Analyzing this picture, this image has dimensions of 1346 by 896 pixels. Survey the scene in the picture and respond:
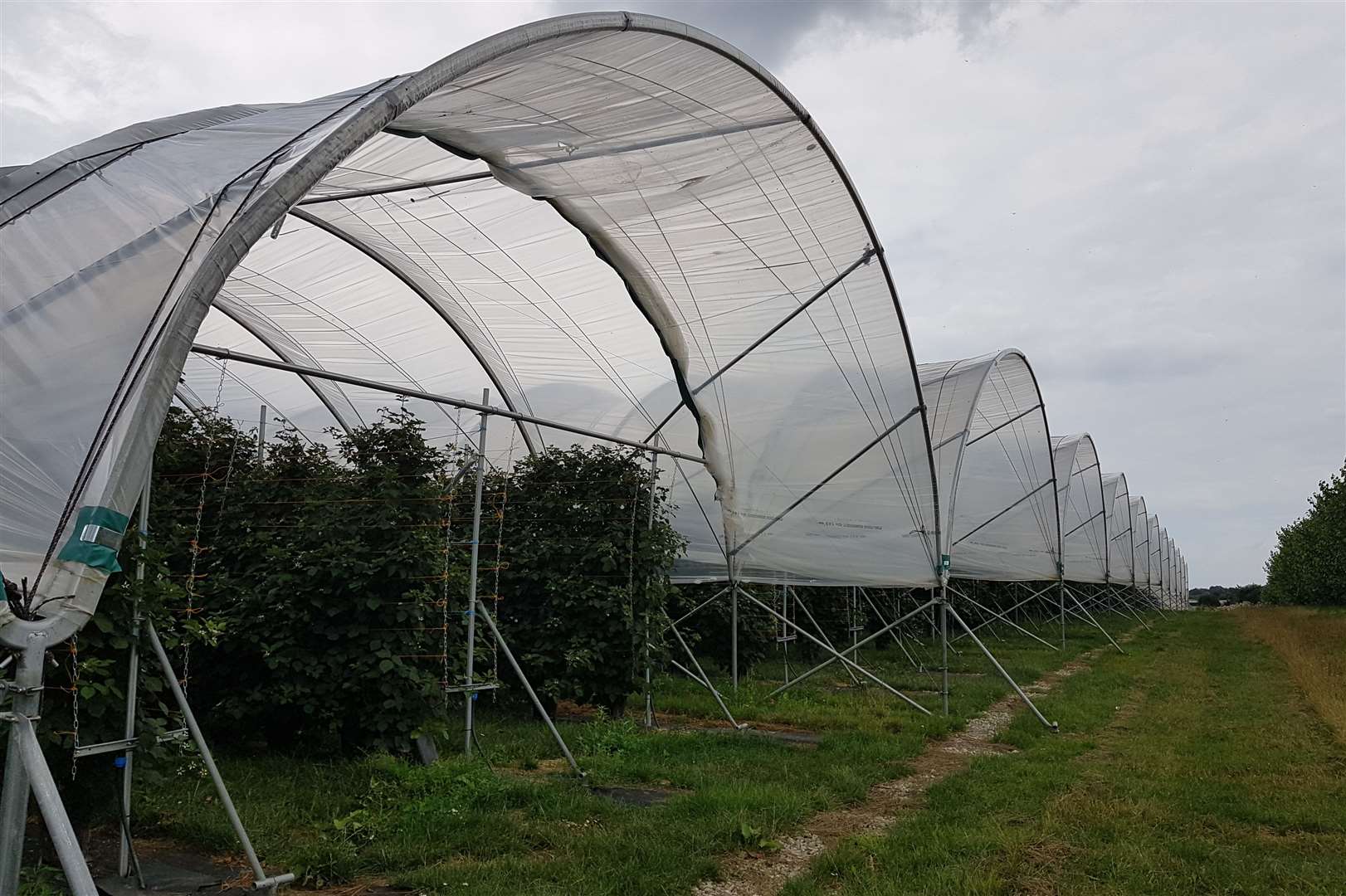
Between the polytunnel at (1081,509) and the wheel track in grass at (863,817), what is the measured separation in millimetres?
11914

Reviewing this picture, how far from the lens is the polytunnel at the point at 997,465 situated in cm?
1366

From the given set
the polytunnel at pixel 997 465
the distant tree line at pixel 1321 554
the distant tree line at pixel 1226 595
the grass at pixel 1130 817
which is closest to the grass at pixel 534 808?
the grass at pixel 1130 817

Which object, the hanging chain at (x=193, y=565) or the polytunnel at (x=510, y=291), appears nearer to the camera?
the polytunnel at (x=510, y=291)

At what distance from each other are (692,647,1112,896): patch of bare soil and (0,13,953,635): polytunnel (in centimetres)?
199

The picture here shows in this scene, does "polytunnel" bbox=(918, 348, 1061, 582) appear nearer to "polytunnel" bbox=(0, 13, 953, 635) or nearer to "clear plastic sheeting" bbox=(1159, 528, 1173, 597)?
"polytunnel" bbox=(0, 13, 953, 635)

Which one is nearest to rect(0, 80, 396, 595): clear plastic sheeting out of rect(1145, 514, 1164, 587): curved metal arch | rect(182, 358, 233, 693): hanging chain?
rect(182, 358, 233, 693): hanging chain

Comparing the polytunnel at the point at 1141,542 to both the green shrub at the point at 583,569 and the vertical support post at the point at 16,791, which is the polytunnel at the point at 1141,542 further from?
the vertical support post at the point at 16,791

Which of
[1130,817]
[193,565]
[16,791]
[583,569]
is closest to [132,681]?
[193,565]

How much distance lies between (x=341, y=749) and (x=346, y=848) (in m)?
2.06

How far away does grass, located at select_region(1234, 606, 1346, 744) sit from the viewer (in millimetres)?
10562

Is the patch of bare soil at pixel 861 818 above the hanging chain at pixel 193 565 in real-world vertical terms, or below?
below

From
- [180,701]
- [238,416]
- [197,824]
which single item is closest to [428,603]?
[197,824]

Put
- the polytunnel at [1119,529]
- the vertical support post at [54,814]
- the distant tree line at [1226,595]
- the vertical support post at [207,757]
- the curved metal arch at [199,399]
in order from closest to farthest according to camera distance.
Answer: the vertical support post at [54,814] < the vertical support post at [207,757] < the curved metal arch at [199,399] < the polytunnel at [1119,529] < the distant tree line at [1226,595]

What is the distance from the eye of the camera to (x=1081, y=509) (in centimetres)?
2369
